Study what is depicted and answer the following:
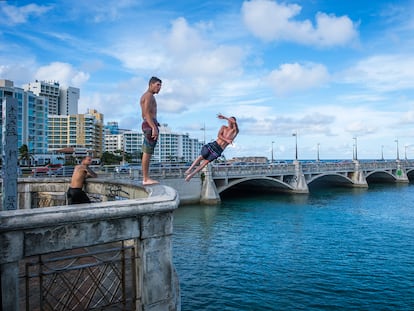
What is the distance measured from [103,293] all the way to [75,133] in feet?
454

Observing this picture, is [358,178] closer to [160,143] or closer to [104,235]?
[104,235]

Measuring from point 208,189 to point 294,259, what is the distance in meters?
23.0

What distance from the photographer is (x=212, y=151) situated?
10.6 metres

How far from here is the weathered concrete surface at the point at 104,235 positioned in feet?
13.2

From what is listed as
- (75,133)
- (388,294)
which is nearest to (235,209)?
(388,294)

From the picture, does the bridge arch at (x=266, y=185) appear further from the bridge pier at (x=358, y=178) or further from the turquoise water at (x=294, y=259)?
the bridge pier at (x=358, y=178)

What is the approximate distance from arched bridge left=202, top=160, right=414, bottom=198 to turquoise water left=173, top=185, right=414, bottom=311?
769 cm

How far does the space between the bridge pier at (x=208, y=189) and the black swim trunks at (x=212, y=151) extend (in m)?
31.5

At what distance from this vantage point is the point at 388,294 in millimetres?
15086

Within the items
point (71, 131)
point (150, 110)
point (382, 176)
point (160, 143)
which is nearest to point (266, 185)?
point (382, 176)

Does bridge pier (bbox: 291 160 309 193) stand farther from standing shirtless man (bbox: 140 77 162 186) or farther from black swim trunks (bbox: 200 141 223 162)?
standing shirtless man (bbox: 140 77 162 186)

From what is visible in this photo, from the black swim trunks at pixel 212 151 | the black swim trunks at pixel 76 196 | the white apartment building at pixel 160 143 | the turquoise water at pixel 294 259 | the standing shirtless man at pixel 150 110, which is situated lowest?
the turquoise water at pixel 294 259

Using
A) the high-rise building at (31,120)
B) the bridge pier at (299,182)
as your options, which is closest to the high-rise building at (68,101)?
the high-rise building at (31,120)

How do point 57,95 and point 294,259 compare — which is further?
point 57,95
